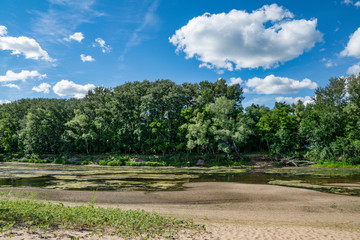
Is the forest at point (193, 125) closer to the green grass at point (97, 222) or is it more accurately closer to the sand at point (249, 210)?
the sand at point (249, 210)

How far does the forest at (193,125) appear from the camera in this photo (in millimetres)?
45031

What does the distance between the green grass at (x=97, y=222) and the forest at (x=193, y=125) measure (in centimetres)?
3841

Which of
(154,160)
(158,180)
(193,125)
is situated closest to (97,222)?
(158,180)

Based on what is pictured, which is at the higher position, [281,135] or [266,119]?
[266,119]

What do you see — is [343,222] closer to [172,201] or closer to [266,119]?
[172,201]

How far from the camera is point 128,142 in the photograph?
193 feet

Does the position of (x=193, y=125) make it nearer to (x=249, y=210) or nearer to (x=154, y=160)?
(x=154, y=160)

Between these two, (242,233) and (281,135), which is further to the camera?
(281,135)

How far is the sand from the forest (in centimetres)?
2959

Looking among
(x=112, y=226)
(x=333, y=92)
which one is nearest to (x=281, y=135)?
(x=333, y=92)

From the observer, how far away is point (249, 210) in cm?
1403

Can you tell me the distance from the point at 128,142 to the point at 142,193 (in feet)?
135

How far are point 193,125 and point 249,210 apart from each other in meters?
35.7

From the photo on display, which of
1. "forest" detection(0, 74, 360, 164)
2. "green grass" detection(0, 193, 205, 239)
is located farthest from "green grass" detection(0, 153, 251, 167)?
"green grass" detection(0, 193, 205, 239)
